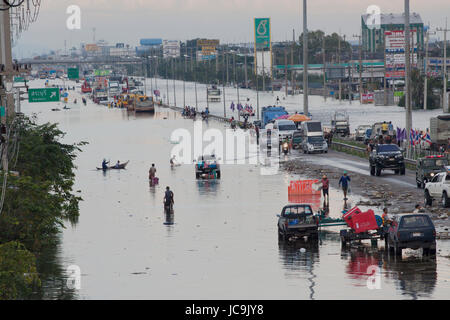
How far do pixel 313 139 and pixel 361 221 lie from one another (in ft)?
140

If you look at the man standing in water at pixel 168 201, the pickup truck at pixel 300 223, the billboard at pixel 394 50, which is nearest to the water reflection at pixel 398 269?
the pickup truck at pixel 300 223

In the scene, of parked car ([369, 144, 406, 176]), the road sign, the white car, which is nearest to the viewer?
parked car ([369, 144, 406, 176])

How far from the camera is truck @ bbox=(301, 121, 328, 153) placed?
74.9m

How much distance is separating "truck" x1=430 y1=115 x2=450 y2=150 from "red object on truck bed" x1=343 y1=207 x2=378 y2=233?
33.1 meters

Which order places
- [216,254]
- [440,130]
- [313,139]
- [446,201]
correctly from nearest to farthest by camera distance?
1. [216,254]
2. [446,201]
3. [440,130]
4. [313,139]

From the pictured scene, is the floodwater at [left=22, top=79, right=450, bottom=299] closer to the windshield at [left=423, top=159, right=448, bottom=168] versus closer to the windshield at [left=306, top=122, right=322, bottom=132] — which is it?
the windshield at [left=423, top=159, right=448, bottom=168]

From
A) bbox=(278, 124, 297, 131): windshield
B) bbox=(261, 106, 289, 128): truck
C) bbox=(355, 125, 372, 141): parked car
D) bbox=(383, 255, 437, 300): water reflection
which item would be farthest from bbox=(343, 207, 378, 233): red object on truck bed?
bbox=(261, 106, 289, 128): truck

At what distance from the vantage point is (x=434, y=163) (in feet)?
160

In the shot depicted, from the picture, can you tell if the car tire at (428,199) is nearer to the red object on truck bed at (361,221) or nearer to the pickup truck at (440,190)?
the pickup truck at (440,190)

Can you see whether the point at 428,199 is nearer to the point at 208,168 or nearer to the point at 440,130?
the point at 208,168

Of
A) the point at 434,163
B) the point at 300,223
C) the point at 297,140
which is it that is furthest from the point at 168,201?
the point at 297,140
